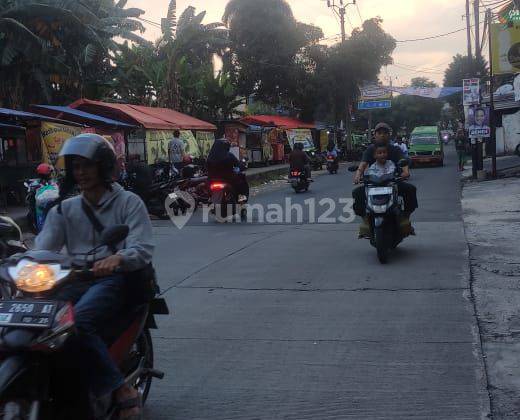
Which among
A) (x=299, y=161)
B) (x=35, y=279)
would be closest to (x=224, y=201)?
(x=299, y=161)

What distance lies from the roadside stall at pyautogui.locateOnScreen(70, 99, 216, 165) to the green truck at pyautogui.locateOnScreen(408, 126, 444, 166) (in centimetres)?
1186

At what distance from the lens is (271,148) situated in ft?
126

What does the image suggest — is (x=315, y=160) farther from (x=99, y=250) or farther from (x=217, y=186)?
(x=99, y=250)

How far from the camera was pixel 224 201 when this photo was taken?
524 inches

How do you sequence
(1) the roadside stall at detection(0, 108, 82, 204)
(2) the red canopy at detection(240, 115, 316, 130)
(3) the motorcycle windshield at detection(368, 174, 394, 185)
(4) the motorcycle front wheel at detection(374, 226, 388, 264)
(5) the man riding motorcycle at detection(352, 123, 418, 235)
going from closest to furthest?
1. (4) the motorcycle front wheel at detection(374, 226, 388, 264)
2. (3) the motorcycle windshield at detection(368, 174, 394, 185)
3. (5) the man riding motorcycle at detection(352, 123, 418, 235)
4. (1) the roadside stall at detection(0, 108, 82, 204)
5. (2) the red canopy at detection(240, 115, 316, 130)

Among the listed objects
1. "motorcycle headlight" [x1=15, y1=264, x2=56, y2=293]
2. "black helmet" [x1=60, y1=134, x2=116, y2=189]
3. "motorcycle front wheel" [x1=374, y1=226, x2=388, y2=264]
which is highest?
"black helmet" [x1=60, y1=134, x2=116, y2=189]

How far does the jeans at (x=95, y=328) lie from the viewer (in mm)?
2922

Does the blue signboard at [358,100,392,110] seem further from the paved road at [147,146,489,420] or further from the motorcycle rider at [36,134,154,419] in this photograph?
the motorcycle rider at [36,134,154,419]

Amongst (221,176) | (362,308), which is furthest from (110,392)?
(221,176)

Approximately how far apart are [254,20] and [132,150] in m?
22.0

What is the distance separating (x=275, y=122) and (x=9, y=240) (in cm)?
3629


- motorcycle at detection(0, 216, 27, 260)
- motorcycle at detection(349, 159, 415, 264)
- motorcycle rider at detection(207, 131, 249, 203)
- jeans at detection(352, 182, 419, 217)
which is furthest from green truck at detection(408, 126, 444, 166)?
motorcycle at detection(0, 216, 27, 260)

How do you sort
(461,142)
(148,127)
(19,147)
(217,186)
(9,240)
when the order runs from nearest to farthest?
(9,240)
(217,186)
(19,147)
(148,127)
(461,142)

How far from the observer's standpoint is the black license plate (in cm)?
265
